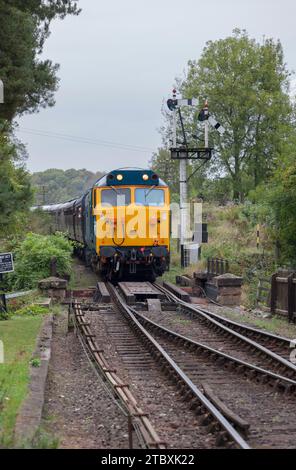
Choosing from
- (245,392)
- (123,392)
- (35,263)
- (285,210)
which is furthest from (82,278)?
(123,392)

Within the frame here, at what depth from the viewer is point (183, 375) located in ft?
31.2

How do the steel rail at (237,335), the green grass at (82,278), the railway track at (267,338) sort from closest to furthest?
the steel rail at (237,335), the railway track at (267,338), the green grass at (82,278)

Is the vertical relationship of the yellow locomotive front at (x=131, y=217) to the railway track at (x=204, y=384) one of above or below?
above

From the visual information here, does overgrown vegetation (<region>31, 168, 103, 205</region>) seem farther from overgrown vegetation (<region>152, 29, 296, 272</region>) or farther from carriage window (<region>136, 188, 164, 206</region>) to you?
carriage window (<region>136, 188, 164, 206</region>)

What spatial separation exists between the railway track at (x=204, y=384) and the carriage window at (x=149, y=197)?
6525 mm

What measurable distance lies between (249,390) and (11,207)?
619 cm

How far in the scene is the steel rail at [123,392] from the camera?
257 inches

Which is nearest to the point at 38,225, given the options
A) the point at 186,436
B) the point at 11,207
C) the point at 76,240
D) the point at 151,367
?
the point at 76,240

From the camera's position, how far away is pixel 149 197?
2130 cm

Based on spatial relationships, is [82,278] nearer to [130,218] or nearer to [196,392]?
[130,218]

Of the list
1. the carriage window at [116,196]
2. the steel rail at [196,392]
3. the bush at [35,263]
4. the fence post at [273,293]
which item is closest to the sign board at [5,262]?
the steel rail at [196,392]

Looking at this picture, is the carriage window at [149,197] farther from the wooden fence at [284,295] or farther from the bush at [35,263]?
the wooden fence at [284,295]

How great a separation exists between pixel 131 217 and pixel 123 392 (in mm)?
12704

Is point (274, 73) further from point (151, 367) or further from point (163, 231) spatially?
point (151, 367)
